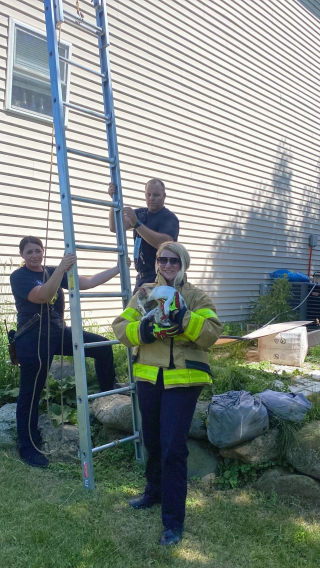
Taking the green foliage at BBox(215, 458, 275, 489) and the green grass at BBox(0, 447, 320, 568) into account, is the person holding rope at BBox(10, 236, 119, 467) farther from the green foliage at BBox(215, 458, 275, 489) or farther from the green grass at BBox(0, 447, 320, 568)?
the green foliage at BBox(215, 458, 275, 489)

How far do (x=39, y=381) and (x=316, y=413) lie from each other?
7.31 ft

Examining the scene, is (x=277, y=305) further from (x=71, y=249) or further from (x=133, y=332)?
(x=133, y=332)

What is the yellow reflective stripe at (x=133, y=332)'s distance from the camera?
313 centimetres

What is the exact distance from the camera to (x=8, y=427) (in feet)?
14.4

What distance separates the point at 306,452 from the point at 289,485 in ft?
0.87

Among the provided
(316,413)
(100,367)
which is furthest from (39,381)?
(316,413)

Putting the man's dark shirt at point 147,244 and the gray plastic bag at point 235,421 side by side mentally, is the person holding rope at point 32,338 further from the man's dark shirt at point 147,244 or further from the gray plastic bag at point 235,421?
the gray plastic bag at point 235,421

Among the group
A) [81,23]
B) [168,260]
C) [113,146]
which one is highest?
[81,23]

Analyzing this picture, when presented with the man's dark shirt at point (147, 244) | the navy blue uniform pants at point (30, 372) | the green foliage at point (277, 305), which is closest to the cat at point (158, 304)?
the man's dark shirt at point (147, 244)

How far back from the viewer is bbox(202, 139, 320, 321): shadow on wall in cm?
1012

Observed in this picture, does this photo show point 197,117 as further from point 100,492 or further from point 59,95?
point 100,492

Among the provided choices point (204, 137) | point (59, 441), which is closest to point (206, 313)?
point (59, 441)

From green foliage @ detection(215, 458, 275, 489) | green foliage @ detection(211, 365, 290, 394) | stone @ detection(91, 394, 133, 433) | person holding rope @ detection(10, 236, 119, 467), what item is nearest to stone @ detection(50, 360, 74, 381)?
stone @ detection(91, 394, 133, 433)

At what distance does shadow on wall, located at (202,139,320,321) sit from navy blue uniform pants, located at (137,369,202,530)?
21.4 feet
